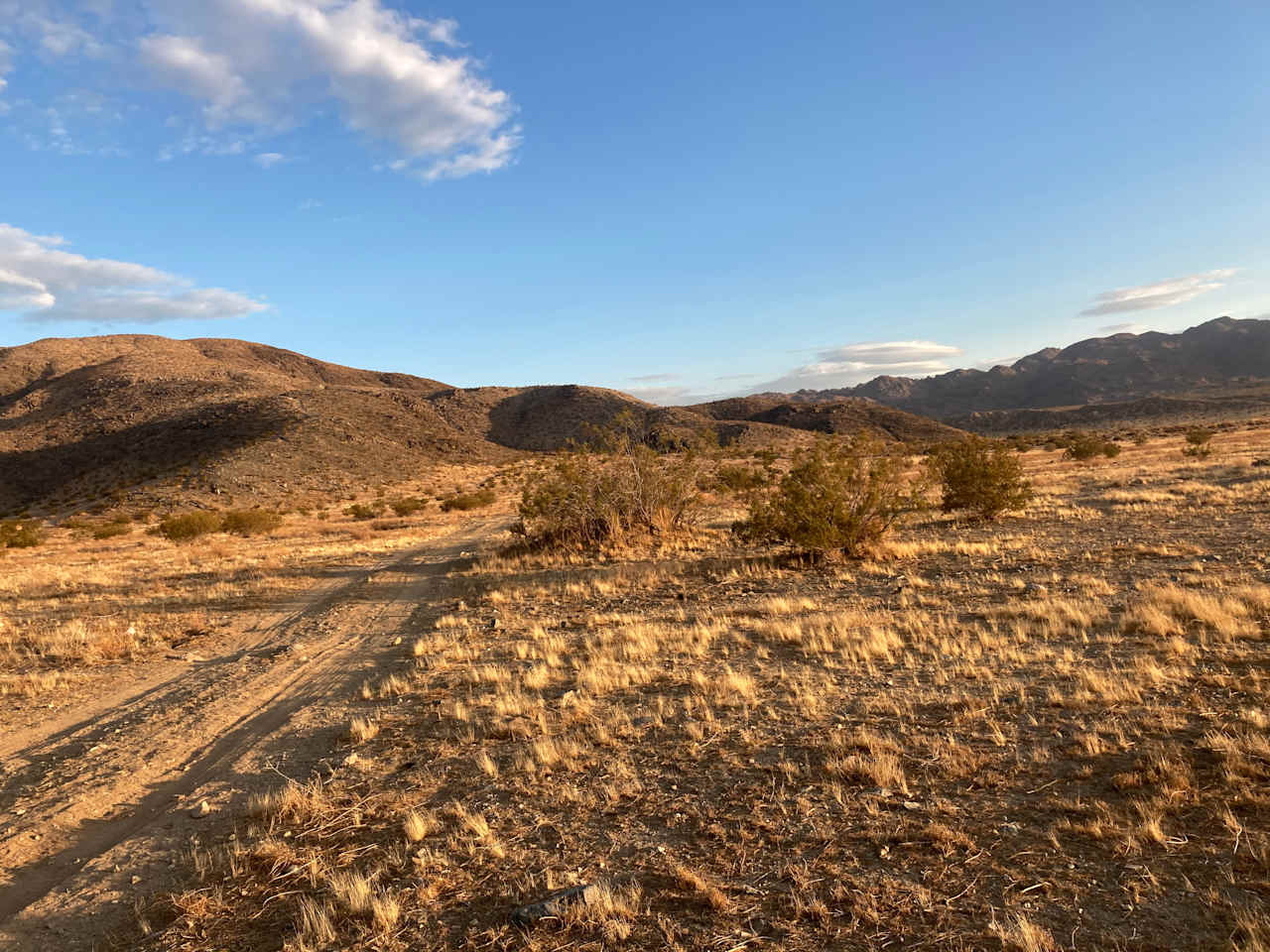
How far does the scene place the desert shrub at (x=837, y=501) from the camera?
13922mm

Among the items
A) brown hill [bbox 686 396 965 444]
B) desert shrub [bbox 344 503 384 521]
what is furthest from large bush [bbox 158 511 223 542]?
brown hill [bbox 686 396 965 444]

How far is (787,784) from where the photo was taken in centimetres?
475

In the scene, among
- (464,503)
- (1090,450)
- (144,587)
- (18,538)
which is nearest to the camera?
(144,587)

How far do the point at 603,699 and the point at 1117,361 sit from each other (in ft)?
674

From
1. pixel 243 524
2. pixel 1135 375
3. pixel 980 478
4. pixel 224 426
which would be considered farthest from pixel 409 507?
pixel 1135 375

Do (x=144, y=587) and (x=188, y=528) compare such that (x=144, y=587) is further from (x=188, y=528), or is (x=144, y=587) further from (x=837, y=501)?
(x=837, y=501)

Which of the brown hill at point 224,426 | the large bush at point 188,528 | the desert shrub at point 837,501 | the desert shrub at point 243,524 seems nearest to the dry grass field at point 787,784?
the desert shrub at point 837,501

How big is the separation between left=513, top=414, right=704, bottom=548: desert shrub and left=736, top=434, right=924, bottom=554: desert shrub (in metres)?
3.55

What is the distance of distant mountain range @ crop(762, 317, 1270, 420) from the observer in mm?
146875

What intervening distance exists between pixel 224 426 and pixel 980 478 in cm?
6107

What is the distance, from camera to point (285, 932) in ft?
12.1

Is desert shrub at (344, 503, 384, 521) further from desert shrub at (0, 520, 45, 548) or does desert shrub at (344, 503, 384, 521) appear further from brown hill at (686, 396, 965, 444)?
brown hill at (686, 396, 965, 444)

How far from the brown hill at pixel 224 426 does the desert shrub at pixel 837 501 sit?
189 inches

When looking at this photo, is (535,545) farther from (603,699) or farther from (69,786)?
(69,786)
